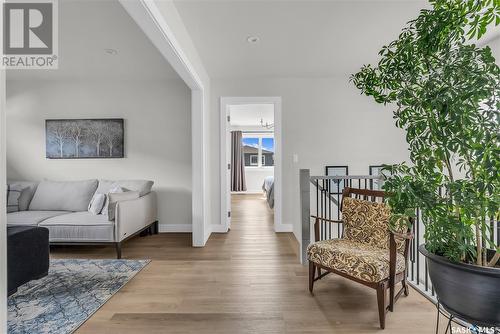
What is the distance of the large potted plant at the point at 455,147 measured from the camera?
914mm

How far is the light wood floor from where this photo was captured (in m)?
1.72

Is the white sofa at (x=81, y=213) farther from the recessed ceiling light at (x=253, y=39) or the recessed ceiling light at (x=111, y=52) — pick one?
the recessed ceiling light at (x=253, y=39)

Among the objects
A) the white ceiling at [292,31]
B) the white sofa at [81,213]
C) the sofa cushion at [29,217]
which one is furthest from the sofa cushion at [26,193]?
the white ceiling at [292,31]

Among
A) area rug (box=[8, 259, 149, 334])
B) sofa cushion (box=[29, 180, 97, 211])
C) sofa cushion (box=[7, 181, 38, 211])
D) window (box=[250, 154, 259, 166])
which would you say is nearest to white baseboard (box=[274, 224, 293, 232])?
area rug (box=[8, 259, 149, 334])

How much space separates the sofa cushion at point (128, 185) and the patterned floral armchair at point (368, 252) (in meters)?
2.64

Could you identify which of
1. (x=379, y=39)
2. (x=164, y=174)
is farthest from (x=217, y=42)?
(x=164, y=174)

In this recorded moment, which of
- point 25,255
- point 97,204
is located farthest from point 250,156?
point 25,255

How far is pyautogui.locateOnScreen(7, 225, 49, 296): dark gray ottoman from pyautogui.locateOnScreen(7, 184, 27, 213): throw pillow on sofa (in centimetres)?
189

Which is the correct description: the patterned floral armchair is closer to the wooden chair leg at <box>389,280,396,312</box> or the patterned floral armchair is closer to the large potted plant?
the wooden chair leg at <box>389,280,396,312</box>

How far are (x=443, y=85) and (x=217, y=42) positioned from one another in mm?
2465

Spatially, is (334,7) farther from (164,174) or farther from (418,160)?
(164,174)

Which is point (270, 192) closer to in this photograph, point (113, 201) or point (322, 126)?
point (322, 126)

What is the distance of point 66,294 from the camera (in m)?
2.14

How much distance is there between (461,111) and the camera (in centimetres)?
92
